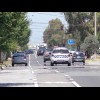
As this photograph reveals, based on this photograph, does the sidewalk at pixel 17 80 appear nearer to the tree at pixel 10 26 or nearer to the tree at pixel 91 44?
the tree at pixel 10 26

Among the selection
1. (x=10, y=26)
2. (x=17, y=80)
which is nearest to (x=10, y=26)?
(x=10, y=26)

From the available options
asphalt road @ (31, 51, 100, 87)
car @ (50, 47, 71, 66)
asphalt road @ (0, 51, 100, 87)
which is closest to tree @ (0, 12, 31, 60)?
asphalt road @ (0, 51, 100, 87)

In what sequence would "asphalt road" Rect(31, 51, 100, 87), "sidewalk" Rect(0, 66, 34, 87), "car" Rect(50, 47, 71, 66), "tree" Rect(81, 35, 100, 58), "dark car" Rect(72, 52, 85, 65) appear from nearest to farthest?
"sidewalk" Rect(0, 66, 34, 87), "asphalt road" Rect(31, 51, 100, 87), "car" Rect(50, 47, 71, 66), "dark car" Rect(72, 52, 85, 65), "tree" Rect(81, 35, 100, 58)

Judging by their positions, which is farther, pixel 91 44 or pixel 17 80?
pixel 91 44

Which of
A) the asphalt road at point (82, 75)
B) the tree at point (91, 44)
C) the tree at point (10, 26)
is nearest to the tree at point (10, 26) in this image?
the tree at point (10, 26)

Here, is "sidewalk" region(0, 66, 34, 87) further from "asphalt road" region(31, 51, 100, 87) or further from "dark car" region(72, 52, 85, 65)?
"dark car" region(72, 52, 85, 65)

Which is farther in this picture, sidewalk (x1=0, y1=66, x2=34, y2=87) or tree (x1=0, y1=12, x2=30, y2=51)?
tree (x1=0, y1=12, x2=30, y2=51)

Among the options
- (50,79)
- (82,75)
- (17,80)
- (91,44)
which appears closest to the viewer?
(17,80)

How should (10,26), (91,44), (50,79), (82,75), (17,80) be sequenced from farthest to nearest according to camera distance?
1. (91,44)
2. (10,26)
3. (82,75)
4. (50,79)
5. (17,80)

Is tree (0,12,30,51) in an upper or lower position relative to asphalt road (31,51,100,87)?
upper

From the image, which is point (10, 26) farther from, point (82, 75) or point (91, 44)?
point (91, 44)
